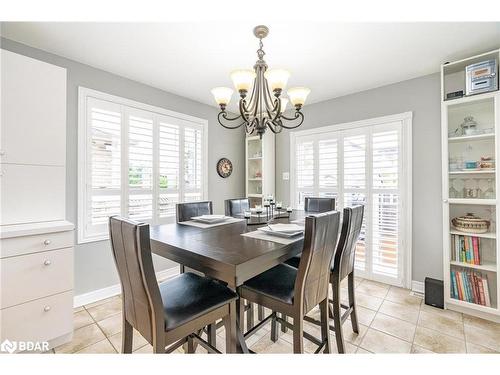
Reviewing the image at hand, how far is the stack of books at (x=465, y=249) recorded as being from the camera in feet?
7.39

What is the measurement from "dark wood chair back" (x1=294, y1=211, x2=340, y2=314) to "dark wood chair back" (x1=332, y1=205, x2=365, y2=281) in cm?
23

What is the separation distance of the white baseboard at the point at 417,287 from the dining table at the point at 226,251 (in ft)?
7.07

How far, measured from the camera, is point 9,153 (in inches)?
69.6

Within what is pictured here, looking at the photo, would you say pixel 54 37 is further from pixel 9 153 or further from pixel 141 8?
pixel 141 8

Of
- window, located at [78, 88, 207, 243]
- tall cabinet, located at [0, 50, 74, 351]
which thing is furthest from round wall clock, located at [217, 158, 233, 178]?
tall cabinet, located at [0, 50, 74, 351]

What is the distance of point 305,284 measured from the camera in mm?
1292

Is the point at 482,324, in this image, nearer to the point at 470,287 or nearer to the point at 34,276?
the point at 470,287

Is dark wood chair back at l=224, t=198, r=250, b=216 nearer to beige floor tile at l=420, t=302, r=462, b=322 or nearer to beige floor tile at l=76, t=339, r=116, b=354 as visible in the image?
beige floor tile at l=76, t=339, r=116, b=354

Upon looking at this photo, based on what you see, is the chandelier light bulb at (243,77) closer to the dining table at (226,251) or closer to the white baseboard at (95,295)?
the dining table at (226,251)

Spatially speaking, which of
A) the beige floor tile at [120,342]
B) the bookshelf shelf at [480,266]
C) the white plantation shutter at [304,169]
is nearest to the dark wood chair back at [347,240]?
the bookshelf shelf at [480,266]

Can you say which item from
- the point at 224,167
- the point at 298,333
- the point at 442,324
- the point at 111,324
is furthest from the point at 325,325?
the point at 224,167

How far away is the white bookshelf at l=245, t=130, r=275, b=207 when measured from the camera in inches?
151

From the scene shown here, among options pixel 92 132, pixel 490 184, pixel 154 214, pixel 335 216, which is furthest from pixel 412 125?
pixel 92 132

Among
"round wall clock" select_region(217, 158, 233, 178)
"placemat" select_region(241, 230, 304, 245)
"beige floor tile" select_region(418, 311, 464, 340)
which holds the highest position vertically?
"round wall clock" select_region(217, 158, 233, 178)
